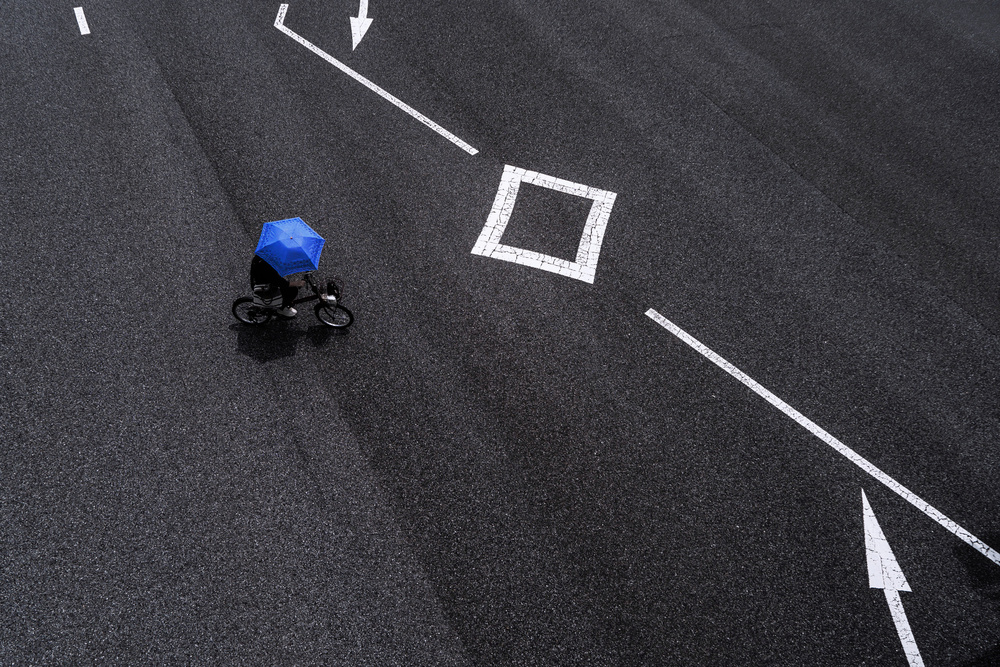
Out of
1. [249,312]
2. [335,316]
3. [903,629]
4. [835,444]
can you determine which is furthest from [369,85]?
[903,629]

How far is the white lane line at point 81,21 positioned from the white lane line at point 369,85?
3322mm

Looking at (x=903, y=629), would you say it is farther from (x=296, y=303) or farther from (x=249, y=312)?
(x=249, y=312)

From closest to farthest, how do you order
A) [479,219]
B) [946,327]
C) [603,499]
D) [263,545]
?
[263,545]
[603,499]
[946,327]
[479,219]

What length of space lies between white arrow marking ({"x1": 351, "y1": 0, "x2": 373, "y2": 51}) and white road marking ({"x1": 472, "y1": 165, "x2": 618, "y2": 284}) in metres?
4.26

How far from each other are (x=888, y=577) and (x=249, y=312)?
26.1ft

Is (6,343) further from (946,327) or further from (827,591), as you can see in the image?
(946,327)

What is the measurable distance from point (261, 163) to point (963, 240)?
11.0m

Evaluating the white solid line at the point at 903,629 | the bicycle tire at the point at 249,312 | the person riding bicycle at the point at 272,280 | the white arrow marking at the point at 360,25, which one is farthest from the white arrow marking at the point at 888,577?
the white arrow marking at the point at 360,25

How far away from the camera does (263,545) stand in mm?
6688

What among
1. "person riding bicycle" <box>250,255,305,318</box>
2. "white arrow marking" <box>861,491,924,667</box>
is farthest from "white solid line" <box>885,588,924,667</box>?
"person riding bicycle" <box>250,255,305,318</box>

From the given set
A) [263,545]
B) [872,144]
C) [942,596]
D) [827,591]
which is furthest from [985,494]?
[263,545]

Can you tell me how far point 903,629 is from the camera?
6.57 m

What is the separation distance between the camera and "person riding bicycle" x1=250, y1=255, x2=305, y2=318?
7.32 meters

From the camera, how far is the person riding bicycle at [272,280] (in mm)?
7321
